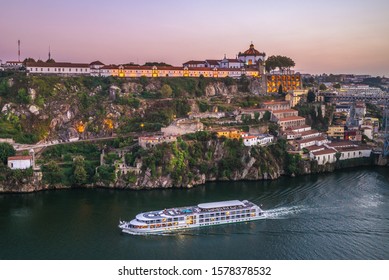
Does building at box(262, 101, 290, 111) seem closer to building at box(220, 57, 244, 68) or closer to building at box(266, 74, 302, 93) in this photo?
building at box(266, 74, 302, 93)

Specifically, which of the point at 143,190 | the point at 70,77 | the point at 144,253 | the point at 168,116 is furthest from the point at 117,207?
the point at 70,77

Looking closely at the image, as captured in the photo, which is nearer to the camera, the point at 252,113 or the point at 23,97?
the point at 23,97

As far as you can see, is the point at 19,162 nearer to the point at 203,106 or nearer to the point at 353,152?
the point at 203,106

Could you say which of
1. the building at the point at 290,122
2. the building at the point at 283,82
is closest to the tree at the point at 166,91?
the building at the point at 290,122

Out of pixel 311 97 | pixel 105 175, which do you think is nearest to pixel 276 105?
pixel 311 97

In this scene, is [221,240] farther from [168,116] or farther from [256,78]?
[256,78]

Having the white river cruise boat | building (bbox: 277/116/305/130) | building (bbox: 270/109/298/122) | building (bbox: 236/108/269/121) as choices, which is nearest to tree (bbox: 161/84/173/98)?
building (bbox: 236/108/269/121)
